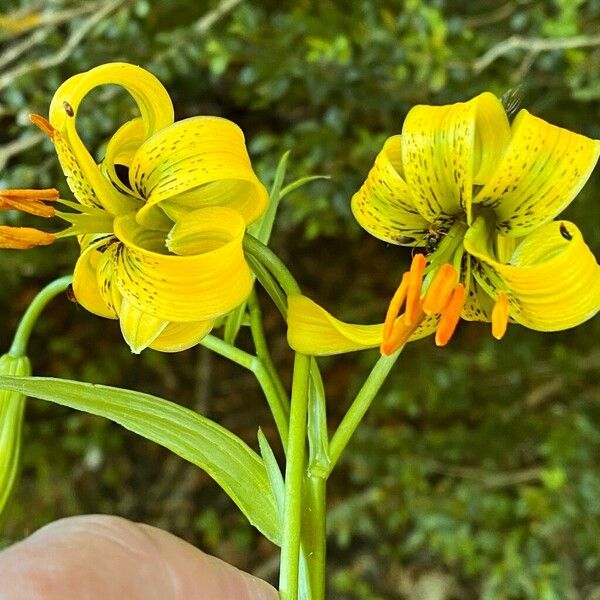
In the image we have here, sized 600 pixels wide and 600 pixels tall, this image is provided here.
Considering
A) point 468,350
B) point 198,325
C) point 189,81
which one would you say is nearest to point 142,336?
point 198,325

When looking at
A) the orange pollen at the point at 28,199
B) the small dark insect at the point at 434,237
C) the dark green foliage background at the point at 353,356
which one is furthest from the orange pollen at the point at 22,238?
the dark green foliage background at the point at 353,356

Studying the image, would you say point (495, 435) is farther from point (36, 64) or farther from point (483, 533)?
point (36, 64)

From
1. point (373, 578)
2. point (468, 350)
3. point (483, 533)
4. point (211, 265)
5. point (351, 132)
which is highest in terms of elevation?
point (211, 265)

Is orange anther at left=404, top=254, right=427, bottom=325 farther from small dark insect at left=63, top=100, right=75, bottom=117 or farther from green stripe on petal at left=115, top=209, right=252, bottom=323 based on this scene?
small dark insect at left=63, top=100, right=75, bottom=117

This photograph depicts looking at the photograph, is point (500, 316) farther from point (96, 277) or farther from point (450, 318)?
point (96, 277)

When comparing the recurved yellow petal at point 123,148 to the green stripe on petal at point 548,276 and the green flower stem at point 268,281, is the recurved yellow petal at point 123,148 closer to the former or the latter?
the green flower stem at point 268,281

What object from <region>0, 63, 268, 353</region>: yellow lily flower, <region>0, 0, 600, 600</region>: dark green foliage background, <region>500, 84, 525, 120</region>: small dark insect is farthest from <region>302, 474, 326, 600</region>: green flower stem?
<region>0, 0, 600, 600</region>: dark green foliage background
